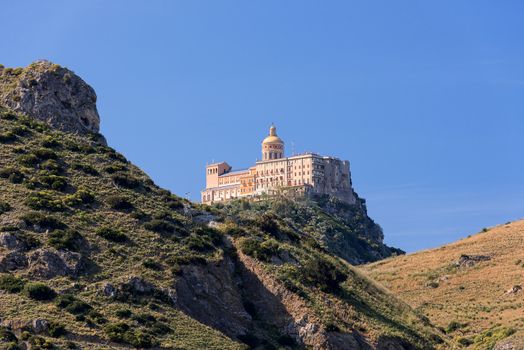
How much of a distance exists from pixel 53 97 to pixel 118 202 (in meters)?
23.2

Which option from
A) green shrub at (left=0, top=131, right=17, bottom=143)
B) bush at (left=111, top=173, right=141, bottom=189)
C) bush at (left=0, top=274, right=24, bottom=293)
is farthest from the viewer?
green shrub at (left=0, top=131, right=17, bottom=143)

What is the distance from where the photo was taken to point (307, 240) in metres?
104

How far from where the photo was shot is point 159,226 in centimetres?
8744

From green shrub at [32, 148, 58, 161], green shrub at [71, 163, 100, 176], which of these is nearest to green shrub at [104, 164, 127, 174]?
green shrub at [71, 163, 100, 176]

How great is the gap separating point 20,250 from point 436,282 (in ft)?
181

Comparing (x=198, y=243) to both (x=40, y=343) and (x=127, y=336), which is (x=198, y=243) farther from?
(x=40, y=343)

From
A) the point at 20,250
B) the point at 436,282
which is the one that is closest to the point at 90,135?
the point at 20,250

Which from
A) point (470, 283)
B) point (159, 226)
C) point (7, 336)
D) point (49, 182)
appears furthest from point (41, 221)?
point (470, 283)

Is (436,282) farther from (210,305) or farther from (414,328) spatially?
(210,305)

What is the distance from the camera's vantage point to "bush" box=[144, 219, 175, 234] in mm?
87188

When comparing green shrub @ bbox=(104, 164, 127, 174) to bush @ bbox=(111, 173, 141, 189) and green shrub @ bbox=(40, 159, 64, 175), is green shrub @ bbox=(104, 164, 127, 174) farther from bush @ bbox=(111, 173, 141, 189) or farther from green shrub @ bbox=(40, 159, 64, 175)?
green shrub @ bbox=(40, 159, 64, 175)

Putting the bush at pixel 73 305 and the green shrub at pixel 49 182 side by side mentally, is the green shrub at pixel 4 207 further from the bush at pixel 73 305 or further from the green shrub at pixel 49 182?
the bush at pixel 73 305

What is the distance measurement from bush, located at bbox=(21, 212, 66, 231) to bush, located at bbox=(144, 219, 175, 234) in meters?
7.35

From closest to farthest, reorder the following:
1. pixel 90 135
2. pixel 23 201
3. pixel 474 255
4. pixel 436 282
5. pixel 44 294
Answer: pixel 44 294 < pixel 23 201 < pixel 90 135 < pixel 436 282 < pixel 474 255
